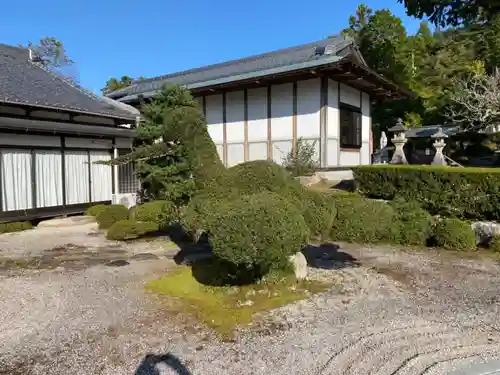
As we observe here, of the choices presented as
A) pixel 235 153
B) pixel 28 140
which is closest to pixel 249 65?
pixel 235 153

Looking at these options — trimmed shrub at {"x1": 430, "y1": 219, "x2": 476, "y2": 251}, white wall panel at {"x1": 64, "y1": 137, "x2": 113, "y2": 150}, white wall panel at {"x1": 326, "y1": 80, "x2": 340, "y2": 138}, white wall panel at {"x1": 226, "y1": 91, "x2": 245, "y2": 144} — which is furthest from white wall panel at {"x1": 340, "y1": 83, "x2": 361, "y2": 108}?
white wall panel at {"x1": 64, "y1": 137, "x2": 113, "y2": 150}

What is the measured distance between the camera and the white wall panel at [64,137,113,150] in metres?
11.5

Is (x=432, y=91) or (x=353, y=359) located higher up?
(x=432, y=91)

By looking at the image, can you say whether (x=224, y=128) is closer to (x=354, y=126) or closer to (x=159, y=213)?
(x=354, y=126)

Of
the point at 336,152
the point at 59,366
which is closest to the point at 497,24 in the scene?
the point at 336,152

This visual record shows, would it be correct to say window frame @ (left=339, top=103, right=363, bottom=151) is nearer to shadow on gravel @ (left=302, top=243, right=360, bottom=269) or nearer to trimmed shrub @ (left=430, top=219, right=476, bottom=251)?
trimmed shrub @ (left=430, top=219, right=476, bottom=251)

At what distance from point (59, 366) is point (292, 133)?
1161 centimetres

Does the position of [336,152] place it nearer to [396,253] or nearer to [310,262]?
[396,253]

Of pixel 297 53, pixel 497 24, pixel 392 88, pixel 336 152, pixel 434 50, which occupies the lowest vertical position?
pixel 336 152

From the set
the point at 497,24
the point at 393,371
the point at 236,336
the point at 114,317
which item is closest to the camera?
the point at 393,371

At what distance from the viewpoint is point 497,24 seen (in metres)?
17.5

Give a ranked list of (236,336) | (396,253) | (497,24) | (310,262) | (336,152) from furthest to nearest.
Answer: (497,24) → (336,152) → (396,253) → (310,262) → (236,336)

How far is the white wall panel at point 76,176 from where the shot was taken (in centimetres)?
1149

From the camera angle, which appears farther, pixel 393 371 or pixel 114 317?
pixel 114 317
